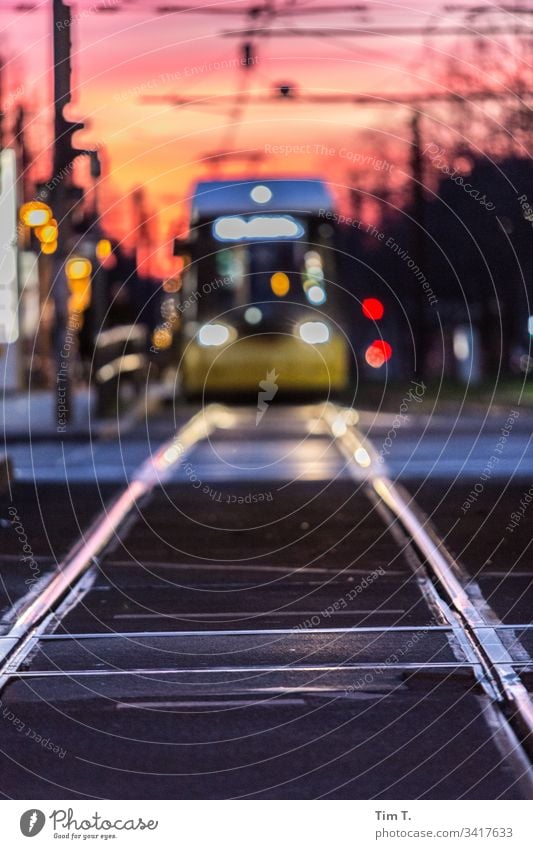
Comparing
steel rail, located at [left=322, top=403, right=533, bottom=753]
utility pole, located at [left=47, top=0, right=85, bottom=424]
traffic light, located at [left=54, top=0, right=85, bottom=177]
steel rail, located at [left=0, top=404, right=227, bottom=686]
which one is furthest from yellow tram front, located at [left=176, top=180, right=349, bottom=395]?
steel rail, located at [left=322, top=403, right=533, bottom=753]

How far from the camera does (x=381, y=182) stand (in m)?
83.2

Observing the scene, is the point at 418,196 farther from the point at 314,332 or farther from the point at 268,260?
the point at 268,260

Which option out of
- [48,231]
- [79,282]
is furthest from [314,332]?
[48,231]

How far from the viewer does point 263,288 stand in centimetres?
3794

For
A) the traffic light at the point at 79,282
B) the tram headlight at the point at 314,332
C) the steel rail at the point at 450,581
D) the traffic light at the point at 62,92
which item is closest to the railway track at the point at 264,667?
the steel rail at the point at 450,581

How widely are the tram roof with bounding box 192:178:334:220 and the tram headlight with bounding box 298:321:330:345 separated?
2.16 metres

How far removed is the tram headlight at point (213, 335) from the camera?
38812mm

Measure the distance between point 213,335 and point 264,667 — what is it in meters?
29.8

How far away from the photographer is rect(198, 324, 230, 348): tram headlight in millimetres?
38812

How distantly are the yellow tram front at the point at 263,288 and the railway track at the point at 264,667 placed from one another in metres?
20.3

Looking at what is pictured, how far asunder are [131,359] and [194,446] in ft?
52.9

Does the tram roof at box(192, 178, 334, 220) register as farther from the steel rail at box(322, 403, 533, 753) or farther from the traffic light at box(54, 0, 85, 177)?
the steel rail at box(322, 403, 533, 753)

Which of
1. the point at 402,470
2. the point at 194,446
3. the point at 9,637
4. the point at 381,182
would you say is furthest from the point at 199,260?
the point at 381,182
